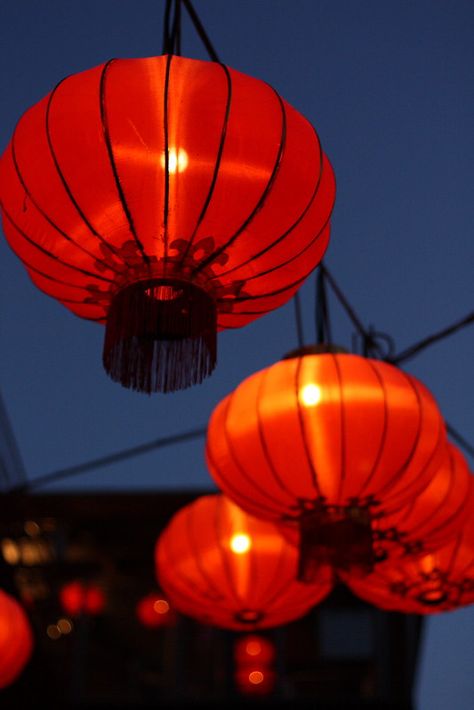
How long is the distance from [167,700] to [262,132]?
9.85 m

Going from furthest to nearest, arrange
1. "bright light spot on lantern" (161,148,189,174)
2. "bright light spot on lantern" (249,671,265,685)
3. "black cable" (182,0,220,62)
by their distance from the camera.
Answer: "bright light spot on lantern" (249,671,265,685), "black cable" (182,0,220,62), "bright light spot on lantern" (161,148,189,174)

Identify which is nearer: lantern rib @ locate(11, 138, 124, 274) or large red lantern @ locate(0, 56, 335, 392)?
large red lantern @ locate(0, 56, 335, 392)

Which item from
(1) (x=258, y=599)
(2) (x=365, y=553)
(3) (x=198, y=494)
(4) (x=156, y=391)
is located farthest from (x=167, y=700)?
(4) (x=156, y=391)

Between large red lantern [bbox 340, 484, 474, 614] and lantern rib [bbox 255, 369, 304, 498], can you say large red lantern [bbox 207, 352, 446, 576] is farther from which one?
large red lantern [bbox 340, 484, 474, 614]

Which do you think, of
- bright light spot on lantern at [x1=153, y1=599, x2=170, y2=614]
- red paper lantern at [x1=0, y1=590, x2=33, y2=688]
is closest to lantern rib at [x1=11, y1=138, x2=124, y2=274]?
red paper lantern at [x1=0, y1=590, x2=33, y2=688]

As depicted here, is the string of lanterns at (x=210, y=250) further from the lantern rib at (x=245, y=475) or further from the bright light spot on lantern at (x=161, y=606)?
the bright light spot on lantern at (x=161, y=606)

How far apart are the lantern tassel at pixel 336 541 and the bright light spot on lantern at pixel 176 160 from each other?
153cm

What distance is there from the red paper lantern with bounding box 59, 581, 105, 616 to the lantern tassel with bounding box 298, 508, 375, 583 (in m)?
9.33

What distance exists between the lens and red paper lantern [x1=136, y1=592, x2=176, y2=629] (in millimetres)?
12109

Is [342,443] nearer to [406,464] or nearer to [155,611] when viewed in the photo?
[406,464]

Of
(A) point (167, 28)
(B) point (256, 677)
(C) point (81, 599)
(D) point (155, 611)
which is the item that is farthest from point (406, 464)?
(C) point (81, 599)

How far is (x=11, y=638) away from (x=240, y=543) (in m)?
1.94

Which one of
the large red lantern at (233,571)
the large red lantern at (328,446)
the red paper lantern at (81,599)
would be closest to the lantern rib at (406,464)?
the large red lantern at (328,446)

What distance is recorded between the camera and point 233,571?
13.8 ft
